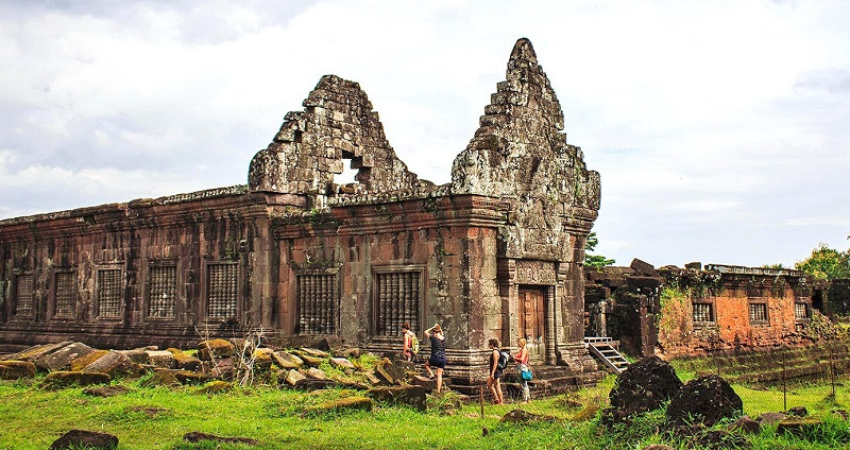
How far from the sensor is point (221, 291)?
18547 millimetres

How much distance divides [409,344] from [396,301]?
1160 millimetres

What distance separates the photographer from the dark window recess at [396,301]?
15531 mm

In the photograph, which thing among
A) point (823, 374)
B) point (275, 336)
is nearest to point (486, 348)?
point (275, 336)

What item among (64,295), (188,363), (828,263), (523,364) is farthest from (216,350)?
(828,263)

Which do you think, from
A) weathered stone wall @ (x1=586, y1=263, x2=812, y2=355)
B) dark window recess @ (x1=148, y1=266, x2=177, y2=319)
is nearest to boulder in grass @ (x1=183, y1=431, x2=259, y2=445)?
dark window recess @ (x1=148, y1=266, x2=177, y2=319)

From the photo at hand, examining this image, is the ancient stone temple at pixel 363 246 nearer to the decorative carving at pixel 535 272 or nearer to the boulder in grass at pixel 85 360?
the decorative carving at pixel 535 272

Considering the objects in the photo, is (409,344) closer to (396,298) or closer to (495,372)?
(396,298)

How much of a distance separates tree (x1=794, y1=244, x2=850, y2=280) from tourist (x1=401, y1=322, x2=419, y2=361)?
141ft

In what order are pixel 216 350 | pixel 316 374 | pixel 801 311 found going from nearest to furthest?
pixel 316 374, pixel 216 350, pixel 801 311

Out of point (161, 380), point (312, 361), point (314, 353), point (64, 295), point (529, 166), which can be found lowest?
point (161, 380)

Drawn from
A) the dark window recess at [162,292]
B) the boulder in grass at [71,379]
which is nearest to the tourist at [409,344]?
the boulder in grass at [71,379]

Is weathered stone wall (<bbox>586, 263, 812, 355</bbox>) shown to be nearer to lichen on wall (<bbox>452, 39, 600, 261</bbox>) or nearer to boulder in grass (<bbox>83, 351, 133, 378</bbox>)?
lichen on wall (<bbox>452, 39, 600, 261</bbox>)

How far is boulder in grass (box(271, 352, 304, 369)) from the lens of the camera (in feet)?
46.0

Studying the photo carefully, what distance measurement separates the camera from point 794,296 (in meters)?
25.8
